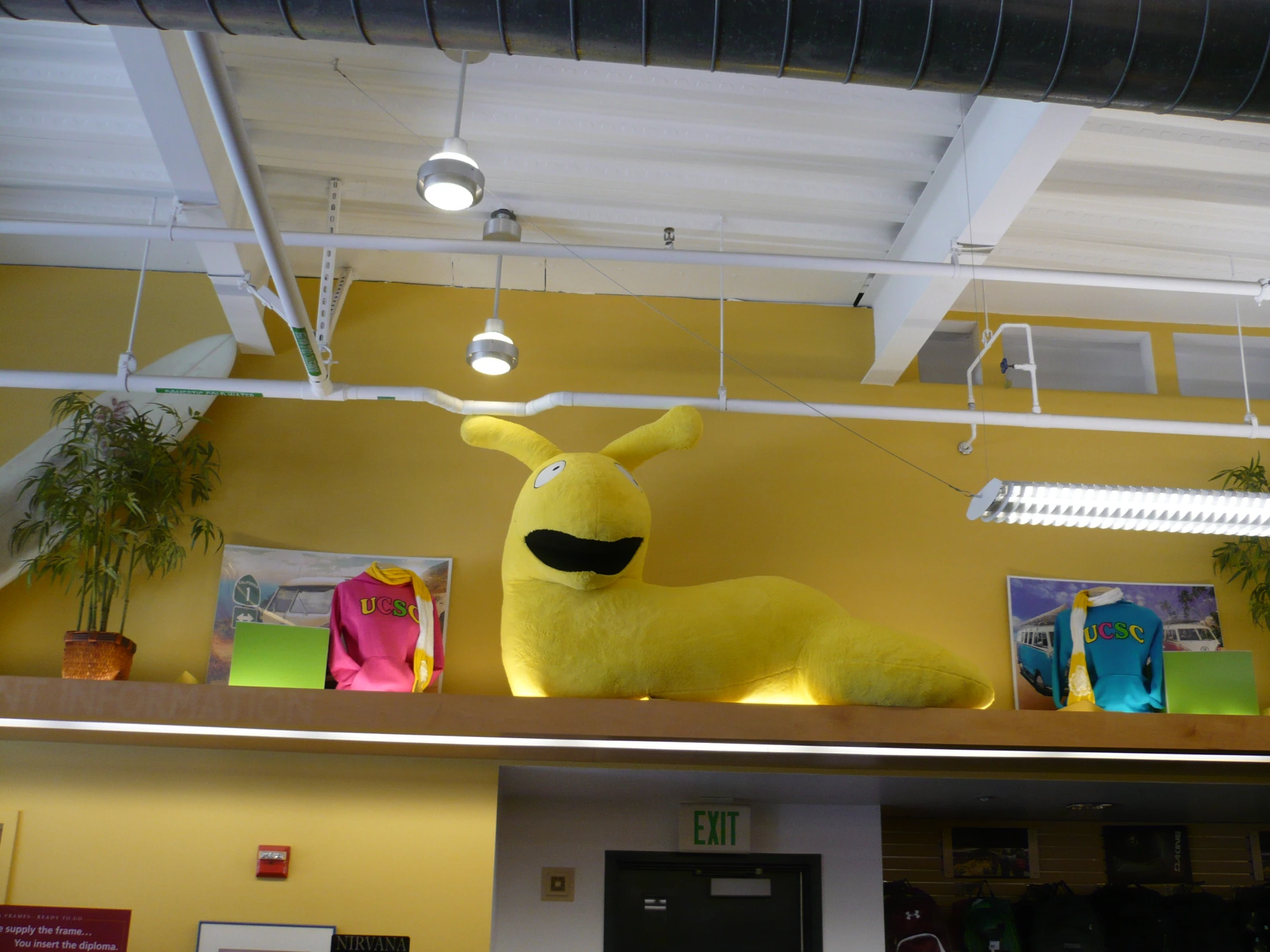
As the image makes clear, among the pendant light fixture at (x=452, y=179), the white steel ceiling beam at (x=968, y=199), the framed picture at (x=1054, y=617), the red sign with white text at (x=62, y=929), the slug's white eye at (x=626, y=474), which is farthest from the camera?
the framed picture at (x=1054, y=617)

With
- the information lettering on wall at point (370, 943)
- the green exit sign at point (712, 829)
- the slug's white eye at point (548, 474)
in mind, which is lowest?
the information lettering on wall at point (370, 943)

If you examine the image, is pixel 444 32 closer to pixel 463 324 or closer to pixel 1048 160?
pixel 1048 160

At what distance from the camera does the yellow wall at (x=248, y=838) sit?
4031 millimetres

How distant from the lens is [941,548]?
522cm

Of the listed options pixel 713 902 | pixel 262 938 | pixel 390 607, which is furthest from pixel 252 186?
pixel 713 902

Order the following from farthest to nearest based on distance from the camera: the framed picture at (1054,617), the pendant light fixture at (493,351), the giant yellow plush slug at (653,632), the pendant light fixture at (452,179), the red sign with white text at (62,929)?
the framed picture at (1054,617) < the pendant light fixture at (493,351) < the red sign with white text at (62,929) < the giant yellow plush slug at (653,632) < the pendant light fixture at (452,179)

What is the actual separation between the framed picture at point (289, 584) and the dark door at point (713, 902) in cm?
138

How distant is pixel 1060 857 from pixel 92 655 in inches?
192

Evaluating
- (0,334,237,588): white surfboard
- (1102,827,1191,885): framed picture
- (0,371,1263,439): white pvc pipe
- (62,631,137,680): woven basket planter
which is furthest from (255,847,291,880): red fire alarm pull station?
(1102,827,1191,885): framed picture

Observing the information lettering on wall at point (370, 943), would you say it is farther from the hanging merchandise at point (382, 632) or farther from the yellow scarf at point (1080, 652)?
the yellow scarf at point (1080, 652)

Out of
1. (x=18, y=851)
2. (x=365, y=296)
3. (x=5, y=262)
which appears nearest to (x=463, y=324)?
(x=365, y=296)

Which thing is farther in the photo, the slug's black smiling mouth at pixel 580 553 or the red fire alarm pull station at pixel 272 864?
the red fire alarm pull station at pixel 272 864

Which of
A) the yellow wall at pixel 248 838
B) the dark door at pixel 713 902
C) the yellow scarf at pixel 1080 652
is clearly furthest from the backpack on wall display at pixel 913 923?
the yellow wall at pixel 248 838

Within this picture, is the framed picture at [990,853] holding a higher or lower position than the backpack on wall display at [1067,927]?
higher
